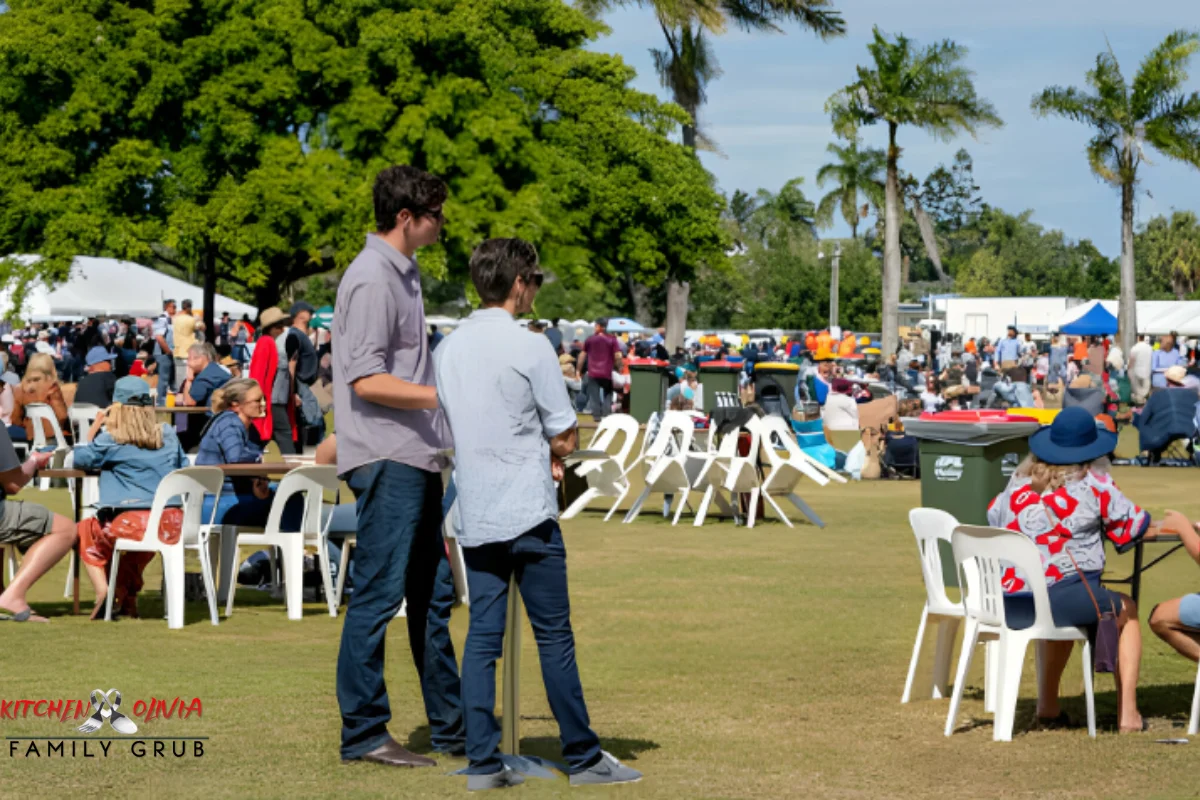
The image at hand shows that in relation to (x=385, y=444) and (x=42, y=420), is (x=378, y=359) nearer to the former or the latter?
(x=385, y=444)

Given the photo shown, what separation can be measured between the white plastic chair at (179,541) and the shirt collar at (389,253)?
3.71m

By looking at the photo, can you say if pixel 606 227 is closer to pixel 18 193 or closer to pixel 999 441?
pixel 18 193

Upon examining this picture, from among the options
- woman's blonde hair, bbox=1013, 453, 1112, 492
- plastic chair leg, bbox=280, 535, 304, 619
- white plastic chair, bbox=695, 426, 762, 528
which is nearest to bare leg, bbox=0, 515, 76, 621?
plastic chair leg, bbox=280, 535, 304, 619

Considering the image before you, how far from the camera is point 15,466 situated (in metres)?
8.25

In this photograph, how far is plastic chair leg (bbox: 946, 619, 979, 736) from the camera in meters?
6.67

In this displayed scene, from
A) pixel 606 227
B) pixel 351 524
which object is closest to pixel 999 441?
pixel 351 524

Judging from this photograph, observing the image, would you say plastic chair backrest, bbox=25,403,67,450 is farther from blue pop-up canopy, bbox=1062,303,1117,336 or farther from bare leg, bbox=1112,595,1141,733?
blue pop-up canopy, bbox=1062,303,1117,336

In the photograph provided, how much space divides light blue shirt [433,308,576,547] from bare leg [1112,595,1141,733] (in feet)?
8.64

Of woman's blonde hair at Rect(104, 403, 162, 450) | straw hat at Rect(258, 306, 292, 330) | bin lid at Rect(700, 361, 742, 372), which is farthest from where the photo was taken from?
bin lid at Rect(700, 361, 742, 372)

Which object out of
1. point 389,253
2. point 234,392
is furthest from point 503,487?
point 234,392

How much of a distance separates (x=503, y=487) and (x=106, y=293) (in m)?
41.4

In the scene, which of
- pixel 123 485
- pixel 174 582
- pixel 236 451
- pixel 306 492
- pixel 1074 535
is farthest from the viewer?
pixel 236 451

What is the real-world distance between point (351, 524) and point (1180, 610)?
16.4 feet

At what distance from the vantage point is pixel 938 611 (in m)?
7.23
